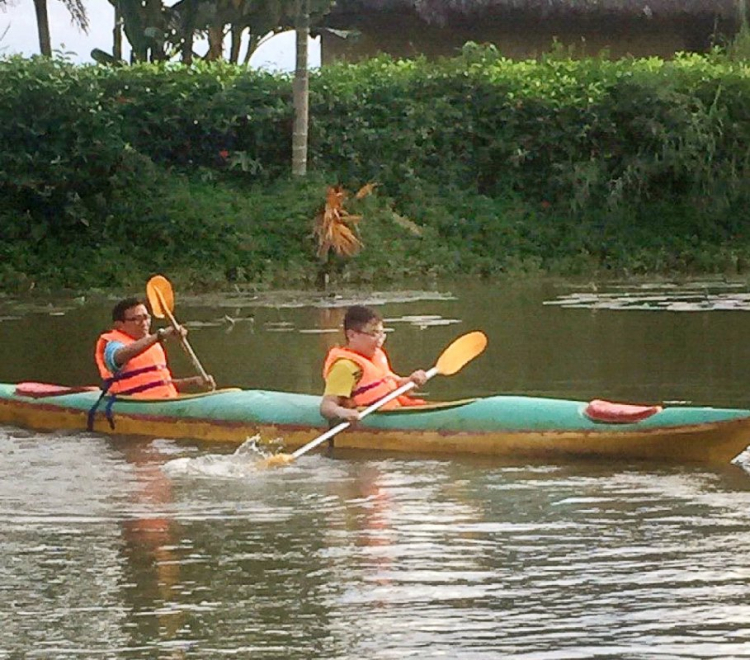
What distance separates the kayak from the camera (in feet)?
34.8

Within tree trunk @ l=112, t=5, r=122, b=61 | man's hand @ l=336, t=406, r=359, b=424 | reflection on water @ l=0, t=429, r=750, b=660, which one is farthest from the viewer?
tree trunk @ l=112, t=5, r=122, b=61

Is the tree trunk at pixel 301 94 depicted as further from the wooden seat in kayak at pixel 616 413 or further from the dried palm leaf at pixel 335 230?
the wooden seat in kayak at pixel 616 413

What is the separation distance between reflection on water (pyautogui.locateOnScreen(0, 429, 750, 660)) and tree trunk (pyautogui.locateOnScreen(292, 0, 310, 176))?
1419 centimetres

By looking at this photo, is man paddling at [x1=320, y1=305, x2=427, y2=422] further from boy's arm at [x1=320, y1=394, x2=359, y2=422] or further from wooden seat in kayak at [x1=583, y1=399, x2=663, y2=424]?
wooden seat in kayak at [x1=583, y1=399, x2=663, y2=424]

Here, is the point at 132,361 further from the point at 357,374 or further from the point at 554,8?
the point at 554,8

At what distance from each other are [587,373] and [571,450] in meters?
4.27

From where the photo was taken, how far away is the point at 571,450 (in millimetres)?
10891

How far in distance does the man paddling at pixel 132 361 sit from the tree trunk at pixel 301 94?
40.8 ft

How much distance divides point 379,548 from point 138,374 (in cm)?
476

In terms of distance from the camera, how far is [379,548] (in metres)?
8.60

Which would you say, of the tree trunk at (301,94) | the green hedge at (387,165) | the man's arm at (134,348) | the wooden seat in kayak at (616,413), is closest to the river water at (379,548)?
the wooden seat in kayak at (616,413)

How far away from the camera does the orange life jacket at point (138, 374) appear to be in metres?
13.0

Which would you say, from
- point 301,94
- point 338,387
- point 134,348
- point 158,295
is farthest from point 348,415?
point 301,94

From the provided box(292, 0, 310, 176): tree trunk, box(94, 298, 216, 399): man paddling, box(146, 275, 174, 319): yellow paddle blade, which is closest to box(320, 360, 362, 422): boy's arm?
box(94, 298, 216, 399): man paddling
